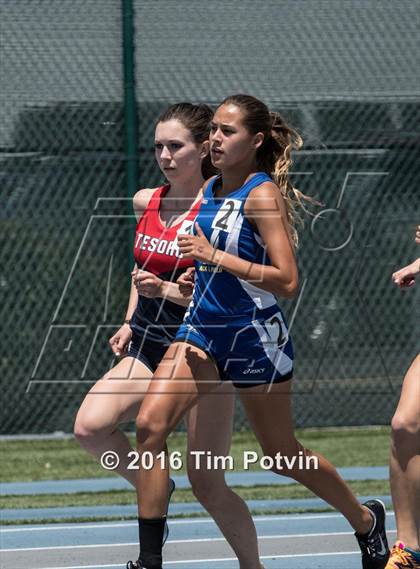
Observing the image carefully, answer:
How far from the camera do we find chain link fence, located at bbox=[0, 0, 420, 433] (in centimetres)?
1042

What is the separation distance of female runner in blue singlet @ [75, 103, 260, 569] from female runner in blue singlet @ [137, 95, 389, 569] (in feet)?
0.71

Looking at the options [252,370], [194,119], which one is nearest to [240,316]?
[252,370]

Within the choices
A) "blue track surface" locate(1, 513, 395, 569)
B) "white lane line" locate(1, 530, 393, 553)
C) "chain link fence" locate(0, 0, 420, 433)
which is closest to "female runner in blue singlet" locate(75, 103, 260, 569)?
"blue track surface" locate(1, 513, 395, 569)

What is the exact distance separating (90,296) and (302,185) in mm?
1950

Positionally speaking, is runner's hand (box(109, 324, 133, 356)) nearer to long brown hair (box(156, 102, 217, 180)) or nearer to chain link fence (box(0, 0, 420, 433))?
long brown hair (box(156, 102, 217, 180))

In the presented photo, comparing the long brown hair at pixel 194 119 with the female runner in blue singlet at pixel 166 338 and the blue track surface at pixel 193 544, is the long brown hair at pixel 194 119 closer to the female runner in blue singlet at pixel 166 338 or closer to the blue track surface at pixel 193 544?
the female runner in blue singlet at pixel 166 338

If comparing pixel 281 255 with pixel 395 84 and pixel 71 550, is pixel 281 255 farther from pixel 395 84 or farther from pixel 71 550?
pixel 395 84

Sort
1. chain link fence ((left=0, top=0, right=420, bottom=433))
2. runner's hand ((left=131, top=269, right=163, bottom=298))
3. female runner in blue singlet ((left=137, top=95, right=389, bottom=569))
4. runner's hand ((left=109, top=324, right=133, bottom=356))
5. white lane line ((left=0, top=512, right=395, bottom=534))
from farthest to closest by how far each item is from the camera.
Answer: chain link fence ((left=0, top=0, right=420, bottom=433)) < white lane line ((left=0, top=512, right=395, bottom=534)) < runner's hand ((left=109, top=324, right=133, bottom=356)) < runner's hand ((left=131, top=269, right=163, bottom=298)) < female runner in blue singlet ((left=137, top=95, right=389, bottom=569))

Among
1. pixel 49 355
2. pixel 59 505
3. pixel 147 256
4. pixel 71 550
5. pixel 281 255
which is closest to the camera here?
pixel 281 255

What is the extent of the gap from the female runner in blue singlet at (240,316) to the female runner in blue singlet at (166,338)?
8.5 inches

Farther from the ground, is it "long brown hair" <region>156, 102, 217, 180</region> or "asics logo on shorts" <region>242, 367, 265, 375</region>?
"long brown hair" <region>156, 102, 217, 180</region>

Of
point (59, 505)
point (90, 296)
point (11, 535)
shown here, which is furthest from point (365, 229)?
point (11, 535)

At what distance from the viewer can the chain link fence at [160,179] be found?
10.4 meters

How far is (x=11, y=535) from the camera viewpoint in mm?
7449
